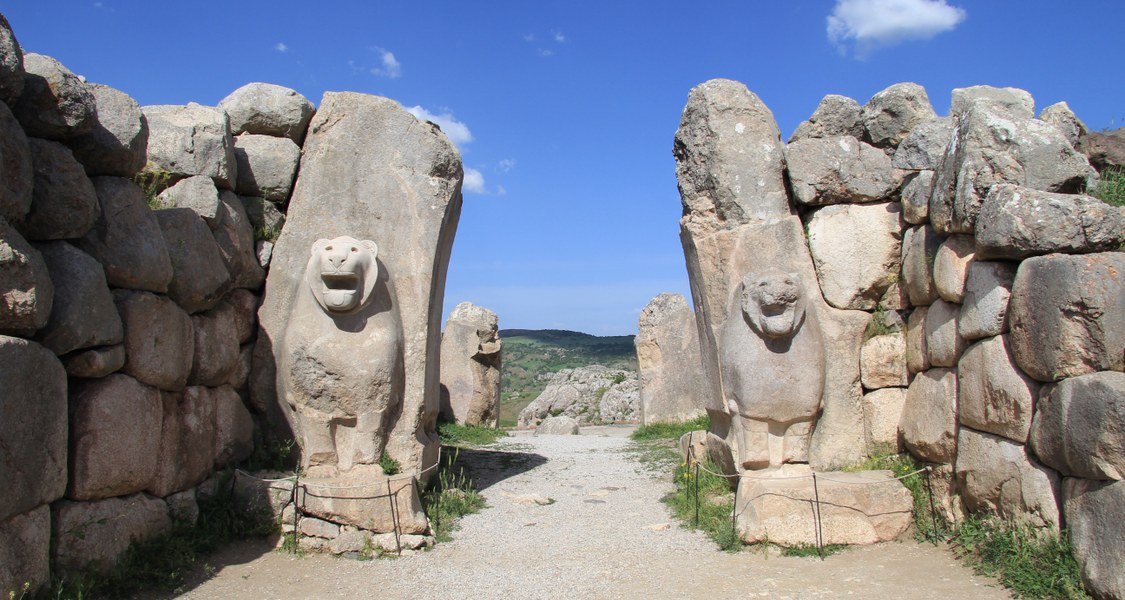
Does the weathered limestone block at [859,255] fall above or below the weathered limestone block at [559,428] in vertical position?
above

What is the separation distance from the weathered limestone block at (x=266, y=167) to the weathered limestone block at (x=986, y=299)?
5.04m

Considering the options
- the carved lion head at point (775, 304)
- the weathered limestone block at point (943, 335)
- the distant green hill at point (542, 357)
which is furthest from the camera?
the distant green hill at point (542, 357)

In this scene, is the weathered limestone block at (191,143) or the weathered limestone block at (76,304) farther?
the weathered limestone block at (191,143)

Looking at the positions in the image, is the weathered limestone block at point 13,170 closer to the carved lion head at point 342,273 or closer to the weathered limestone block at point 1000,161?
the carved lion head at point 342,273

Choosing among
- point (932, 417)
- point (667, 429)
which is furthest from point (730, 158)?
point (667, 429)

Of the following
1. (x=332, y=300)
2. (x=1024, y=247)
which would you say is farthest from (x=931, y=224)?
(x=332, y=300)

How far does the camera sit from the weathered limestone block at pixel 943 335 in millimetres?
5297

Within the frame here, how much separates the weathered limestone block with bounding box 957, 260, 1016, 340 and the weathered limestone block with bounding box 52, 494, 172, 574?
5025mm

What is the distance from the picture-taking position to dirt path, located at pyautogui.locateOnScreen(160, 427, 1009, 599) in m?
4.82

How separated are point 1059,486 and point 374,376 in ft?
14.1

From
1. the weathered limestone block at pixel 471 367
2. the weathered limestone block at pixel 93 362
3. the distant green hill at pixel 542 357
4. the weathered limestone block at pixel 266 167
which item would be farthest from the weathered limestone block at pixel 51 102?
the distant green hill at pixel 542 357

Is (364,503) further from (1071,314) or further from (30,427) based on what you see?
(1071,314)

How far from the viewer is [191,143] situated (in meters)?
6.01

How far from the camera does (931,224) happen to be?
563cm
